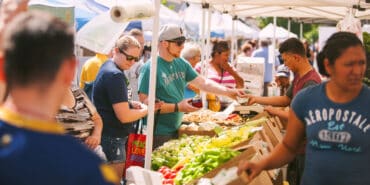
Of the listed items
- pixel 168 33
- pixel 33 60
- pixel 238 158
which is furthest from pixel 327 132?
pixel 168 33

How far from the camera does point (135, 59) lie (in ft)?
19.4

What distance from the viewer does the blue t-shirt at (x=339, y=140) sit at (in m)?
3.66

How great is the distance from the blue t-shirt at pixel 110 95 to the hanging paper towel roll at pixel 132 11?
0.84 meters

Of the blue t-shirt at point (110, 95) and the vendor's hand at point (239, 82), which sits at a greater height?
the blue t-shirt at point (110, 95)

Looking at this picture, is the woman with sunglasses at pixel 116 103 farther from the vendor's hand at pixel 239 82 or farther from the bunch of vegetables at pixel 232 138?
the vendor's hand at pixel 239 82

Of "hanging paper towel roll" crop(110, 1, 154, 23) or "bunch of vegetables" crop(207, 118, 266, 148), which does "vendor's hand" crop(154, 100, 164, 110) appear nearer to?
"bunch of vegetables" crop(207, 118, 266, 148)

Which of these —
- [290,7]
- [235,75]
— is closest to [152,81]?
[235,75]

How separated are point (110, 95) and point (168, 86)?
106cm

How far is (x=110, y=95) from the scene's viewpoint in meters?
5.71

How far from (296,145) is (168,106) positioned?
263 centimetres

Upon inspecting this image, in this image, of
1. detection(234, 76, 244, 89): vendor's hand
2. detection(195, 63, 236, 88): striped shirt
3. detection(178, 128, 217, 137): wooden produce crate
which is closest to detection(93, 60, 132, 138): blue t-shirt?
detection(178, 128, 217, 137): wooden produce crate

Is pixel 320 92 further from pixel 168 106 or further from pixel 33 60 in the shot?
pixel 168 106

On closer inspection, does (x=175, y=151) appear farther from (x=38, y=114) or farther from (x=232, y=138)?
(x=38, y=114)

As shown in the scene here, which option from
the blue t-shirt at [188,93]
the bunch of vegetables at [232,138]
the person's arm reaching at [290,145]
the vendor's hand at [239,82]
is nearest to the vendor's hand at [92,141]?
the bunch of vegetables at [232,138]
